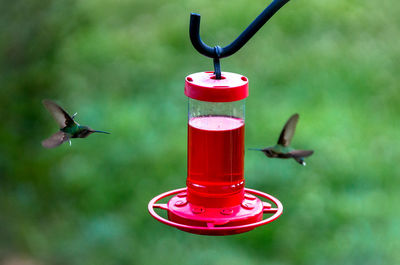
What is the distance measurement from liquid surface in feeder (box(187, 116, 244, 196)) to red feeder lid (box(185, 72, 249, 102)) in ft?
0.85

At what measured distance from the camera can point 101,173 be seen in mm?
7074

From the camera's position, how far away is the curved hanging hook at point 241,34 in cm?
265

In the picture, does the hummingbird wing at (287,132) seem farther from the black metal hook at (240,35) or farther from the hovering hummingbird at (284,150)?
the black metal hook at (240,35)

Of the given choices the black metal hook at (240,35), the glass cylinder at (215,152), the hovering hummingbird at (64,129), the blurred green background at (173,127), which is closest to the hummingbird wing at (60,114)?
the hovering hummingbird at (64,129)

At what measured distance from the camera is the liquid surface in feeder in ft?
9.95

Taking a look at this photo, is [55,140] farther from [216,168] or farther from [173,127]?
[173,127]

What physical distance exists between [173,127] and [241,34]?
4.71 m

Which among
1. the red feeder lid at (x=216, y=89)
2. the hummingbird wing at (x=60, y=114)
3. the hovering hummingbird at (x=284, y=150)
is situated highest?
the red feeder lid at (x=216, y=89)

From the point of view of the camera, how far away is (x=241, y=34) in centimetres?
271

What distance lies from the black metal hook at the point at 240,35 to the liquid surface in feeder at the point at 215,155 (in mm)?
379

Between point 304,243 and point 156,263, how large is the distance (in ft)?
4.57

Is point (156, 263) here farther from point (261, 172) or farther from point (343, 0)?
point (343, 0)

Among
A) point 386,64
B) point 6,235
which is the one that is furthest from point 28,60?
point 386,64

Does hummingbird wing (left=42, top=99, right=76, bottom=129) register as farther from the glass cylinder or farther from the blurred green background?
the blurred green background
